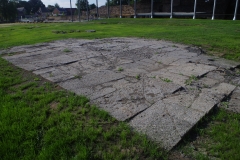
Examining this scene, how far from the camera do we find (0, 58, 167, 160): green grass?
1771mm

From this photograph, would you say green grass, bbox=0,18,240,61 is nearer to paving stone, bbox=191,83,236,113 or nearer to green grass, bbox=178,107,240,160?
paving stone, bbox=191,83,236,113

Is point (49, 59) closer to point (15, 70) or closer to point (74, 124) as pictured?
point (15, 70)

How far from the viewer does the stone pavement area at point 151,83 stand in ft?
7.62

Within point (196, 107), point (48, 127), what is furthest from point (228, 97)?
point (48, 127)

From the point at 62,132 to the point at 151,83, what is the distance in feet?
6.55

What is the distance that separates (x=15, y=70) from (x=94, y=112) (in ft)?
9.63

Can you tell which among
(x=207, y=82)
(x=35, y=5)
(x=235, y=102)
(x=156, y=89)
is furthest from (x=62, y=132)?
(x=35, y=5)

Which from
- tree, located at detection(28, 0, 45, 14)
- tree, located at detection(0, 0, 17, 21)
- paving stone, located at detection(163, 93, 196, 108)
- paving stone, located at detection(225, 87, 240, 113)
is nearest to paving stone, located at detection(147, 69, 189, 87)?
paving stone, located at detection(163, 93, 196, 108)

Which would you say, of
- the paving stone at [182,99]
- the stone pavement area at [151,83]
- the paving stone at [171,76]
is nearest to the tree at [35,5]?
the stone pavement area at [151,83]

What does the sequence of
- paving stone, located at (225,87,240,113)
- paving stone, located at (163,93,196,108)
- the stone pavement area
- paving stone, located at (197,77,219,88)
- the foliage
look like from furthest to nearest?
the foliage
paving stone, located at (197,77,219,88)
paving stone, located at (163,93,196,108)
paving stone, located at (225,87,240,113)
the stone pavement area

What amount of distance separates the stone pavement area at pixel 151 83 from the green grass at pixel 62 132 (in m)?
0.20

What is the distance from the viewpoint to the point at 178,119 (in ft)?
7.53

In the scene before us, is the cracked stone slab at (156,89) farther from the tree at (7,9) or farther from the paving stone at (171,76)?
the tree at (7,9)

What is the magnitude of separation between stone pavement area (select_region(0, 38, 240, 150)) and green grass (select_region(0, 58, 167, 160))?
20 cm
